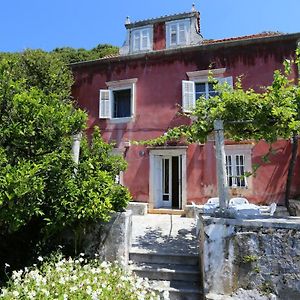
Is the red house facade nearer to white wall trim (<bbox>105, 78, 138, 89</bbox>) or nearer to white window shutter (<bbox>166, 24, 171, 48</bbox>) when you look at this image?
white wall trim (<bbox>105, 78, 138, 89</bbox>)

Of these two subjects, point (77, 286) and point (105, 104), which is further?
point (105, 104)

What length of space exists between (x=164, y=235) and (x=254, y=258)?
132 inches

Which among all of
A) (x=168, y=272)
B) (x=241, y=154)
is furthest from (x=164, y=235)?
(x=241, y=154)

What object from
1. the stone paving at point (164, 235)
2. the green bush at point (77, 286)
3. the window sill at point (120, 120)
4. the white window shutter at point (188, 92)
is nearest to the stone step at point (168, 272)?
the stone paving at point (164, 235)

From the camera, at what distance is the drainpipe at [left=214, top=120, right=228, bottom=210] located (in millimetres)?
5652

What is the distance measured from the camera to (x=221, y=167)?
575 cm

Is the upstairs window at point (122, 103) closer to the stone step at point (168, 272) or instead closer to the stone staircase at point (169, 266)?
the stone staircase at point (169, 266)

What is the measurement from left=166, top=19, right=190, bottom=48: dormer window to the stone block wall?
12.3 m

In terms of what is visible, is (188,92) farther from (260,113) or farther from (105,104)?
(260,113)

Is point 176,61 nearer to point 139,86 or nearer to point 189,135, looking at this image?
point 139,86

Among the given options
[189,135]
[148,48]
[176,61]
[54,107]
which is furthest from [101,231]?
[148,48]

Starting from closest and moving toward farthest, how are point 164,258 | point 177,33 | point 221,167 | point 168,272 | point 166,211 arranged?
point 168,272 < point 221,167 < point 164,258 < point 166,211 < point 177,33

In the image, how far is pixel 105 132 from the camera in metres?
13.4

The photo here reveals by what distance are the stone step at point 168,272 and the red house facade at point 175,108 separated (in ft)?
20.3
